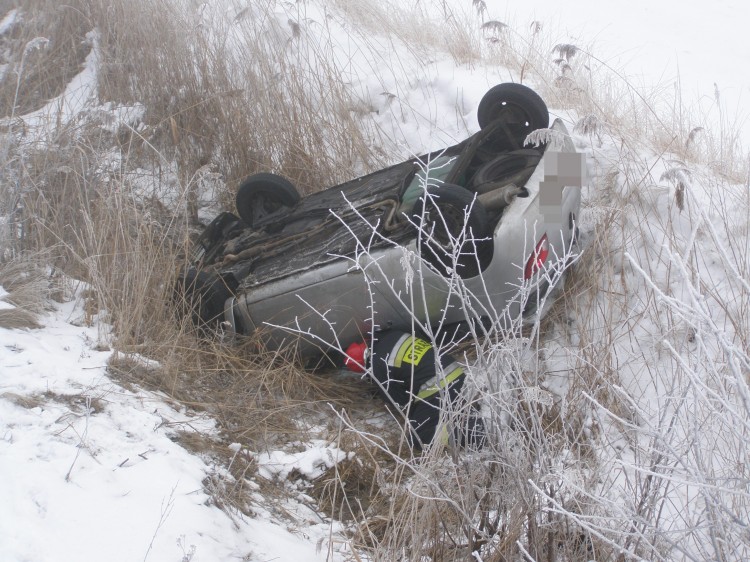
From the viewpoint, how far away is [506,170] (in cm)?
374

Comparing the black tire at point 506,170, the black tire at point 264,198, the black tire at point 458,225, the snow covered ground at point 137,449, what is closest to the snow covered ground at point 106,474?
the snow covered ground at point 137,449

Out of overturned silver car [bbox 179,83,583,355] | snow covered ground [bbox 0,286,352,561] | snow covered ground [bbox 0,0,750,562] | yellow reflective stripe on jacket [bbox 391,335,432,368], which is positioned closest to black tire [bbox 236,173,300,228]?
overturned silver car [bbox 179,83,583,355]

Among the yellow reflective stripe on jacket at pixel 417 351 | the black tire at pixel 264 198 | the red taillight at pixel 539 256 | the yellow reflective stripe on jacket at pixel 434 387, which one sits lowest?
the yellow reflective stripe on jacket at pixel 434 387

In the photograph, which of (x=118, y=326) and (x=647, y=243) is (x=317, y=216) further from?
(x=647, y=243)

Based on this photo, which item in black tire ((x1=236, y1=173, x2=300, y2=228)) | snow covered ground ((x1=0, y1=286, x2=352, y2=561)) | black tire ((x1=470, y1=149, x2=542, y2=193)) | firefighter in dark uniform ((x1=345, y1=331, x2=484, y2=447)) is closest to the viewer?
snow covered ground ((x1=0, y1=286, x2=352, y2=561))

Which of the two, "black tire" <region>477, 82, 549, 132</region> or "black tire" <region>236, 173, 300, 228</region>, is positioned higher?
"black tire" <region>477, 82, 549, 132</region>

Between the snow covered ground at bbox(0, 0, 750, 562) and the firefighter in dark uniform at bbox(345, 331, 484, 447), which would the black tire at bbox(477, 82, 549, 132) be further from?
the firefighter in dark uniform at bbox(345, 331, 484, 447)

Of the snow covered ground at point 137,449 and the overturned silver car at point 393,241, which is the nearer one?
the snow covered ground at point 137,449

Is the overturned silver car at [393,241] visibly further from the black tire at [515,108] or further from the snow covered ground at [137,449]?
the snow covered ground at [137,449]

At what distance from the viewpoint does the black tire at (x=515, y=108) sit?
12.5 feet

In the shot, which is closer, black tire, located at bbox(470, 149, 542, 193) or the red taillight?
the red taillight

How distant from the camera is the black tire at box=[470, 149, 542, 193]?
351 centimetres

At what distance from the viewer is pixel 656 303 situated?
11.1ft

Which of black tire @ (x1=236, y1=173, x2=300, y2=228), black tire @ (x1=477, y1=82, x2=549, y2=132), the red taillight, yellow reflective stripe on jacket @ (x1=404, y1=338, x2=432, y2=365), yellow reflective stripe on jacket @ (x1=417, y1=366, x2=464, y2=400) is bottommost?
yellow reflective stripe on jacket @ (x1=417, y1=366, x2=464, y2=400)
